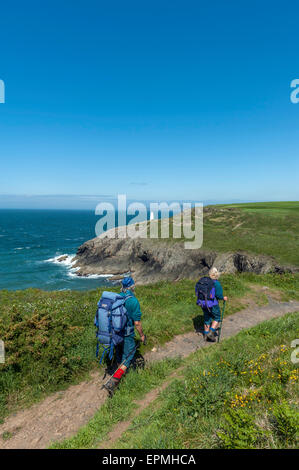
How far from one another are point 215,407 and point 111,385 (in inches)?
104

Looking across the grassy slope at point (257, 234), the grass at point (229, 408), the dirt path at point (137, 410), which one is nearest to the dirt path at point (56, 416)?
the dirt path at point (137, 410)

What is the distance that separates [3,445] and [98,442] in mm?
2034

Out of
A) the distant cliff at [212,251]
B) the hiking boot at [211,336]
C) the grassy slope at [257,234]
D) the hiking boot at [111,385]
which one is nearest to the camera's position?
the hiking boot at [111,385]

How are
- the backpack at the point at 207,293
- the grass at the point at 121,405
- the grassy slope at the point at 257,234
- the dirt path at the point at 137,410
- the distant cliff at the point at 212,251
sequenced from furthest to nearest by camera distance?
the grassy slope at the point at 257,234 < the distant cliff at the point at 212,251 < the backpack at the point at 207,293 < the grass at the point at 121,405 < the dirt path at the point at 137,410

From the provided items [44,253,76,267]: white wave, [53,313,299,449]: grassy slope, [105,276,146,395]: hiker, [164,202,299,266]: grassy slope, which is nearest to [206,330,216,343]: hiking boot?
[53,313,299,449]: grassy slope

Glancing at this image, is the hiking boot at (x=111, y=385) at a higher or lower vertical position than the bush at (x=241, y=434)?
lower

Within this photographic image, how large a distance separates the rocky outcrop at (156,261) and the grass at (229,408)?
2557cm

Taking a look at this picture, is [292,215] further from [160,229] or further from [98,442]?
[98,442]

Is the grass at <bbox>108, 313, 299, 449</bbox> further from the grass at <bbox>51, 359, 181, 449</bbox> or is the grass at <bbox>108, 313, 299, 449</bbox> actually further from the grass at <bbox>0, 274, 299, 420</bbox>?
the grass at <bbox>0, 274, 299, 420</bbox>

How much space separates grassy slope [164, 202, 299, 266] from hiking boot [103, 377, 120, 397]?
28.8 meters

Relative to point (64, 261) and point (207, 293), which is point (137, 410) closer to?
point (207, 293)

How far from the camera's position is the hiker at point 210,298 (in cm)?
830

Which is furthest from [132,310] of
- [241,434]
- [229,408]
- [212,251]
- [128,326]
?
[212,251]

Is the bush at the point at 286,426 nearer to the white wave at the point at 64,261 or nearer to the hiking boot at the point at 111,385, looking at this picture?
the hiking boot at the point at 111,385
